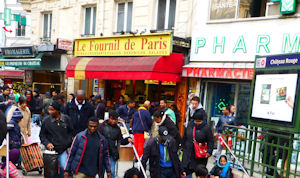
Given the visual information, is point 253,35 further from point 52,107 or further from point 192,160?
point 52,107

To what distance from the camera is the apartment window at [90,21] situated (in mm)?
16172

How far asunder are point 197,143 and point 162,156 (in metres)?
0.90

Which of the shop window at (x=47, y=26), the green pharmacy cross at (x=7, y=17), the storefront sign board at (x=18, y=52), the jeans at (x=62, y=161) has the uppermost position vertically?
the green pharmacy cross at (x=7, y=17)

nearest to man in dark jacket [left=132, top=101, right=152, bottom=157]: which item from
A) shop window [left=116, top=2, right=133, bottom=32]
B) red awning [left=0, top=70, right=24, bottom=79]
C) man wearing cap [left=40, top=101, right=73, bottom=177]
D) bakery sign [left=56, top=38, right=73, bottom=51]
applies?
man wearing cap [left=40, top=101, right=73, bottom=177]

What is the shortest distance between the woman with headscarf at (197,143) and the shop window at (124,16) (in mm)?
9412

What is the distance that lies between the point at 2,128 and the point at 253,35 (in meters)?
8.48

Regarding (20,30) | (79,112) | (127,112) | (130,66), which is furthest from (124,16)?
(20,30)

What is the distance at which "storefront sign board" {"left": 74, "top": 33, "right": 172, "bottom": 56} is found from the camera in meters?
11.4

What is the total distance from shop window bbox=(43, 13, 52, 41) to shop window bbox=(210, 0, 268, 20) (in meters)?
11.0

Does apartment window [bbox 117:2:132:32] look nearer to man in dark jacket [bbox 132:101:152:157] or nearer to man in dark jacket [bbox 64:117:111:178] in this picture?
man in dark jacket [bbox 132:101:152:157]

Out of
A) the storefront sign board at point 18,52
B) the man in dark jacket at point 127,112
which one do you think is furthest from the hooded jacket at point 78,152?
the storefront sign board at point 18,52

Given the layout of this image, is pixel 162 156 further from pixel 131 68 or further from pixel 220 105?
pixel 131 68

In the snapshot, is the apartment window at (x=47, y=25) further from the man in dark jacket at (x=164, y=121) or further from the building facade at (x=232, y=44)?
the man in dark jacket at (x=164, y=121)

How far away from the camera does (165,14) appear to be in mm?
13172
